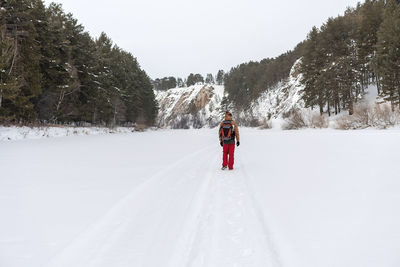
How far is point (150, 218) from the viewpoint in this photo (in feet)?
10.6

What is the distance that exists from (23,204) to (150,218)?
2.29 m

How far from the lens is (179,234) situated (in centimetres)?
275

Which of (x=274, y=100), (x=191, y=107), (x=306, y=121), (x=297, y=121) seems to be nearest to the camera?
(x=306, y=121)

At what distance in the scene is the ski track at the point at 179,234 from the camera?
2.22m

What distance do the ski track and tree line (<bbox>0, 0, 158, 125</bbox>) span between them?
57.4ft

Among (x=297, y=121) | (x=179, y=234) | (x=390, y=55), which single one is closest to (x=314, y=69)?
(x=390, y=55)

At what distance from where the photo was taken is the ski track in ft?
7.29

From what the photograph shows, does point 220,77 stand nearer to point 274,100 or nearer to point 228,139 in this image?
point 274,100

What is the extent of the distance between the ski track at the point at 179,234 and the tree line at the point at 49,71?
17.5 m

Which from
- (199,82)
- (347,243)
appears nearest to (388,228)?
(347,243)

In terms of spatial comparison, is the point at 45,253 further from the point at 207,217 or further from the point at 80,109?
the point at 80,109

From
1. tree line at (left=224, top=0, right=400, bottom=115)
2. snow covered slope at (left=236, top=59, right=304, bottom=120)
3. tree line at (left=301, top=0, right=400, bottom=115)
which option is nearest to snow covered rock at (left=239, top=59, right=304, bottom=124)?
snow covered slope at (left=236, top=59, right=304, bottom=120)

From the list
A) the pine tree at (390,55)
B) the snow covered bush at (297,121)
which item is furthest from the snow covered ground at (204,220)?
the pine tree at (390,55)

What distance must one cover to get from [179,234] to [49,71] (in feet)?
83.5
